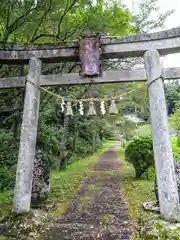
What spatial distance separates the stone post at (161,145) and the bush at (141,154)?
3609mm

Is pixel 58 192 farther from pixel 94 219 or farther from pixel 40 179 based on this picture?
pixel 94 219

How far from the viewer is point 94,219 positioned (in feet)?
14.6

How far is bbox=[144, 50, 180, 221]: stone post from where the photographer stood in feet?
12.5

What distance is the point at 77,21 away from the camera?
6039 millimetres

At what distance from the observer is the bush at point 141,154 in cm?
761

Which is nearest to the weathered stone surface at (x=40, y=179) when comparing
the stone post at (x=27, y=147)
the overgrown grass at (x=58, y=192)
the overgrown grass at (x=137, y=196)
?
the overgrown grass at (x=58, y=192)

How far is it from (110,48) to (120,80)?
32.6 inches

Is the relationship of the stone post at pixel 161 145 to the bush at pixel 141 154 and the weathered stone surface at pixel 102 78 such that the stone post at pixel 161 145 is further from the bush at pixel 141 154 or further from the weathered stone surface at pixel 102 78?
the bush at pixel 141 154

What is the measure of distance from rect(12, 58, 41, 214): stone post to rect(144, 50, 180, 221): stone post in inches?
105

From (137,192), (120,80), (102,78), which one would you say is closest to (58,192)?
(137,192)

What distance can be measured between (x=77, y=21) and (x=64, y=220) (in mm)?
5582

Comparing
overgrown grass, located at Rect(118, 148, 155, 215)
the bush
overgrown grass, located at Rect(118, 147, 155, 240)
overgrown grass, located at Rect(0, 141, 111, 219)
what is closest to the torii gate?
overgrown grass, located at Rect(118, 147, 155, 240)

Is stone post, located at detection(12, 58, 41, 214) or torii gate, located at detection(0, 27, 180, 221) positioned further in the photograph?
stone post, located at detection(12, 58, 41, 214)

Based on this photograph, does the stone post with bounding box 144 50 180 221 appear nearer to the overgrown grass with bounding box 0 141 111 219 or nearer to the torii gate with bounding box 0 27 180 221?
the torii gate with bounding box 0 27 180 221
